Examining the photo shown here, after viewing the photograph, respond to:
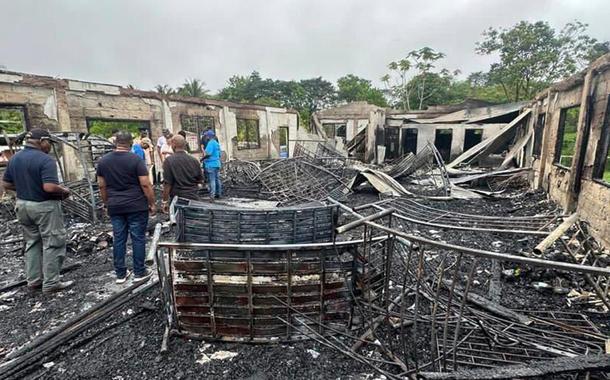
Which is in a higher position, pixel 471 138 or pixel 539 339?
pixel 471 138

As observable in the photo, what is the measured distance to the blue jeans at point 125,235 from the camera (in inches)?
130

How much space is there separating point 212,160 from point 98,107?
3.95m

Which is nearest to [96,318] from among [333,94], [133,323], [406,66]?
[133,323]

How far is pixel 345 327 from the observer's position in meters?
2.53

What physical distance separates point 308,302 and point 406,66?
2640 centimetres

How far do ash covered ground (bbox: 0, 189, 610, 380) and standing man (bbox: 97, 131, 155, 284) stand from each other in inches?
23.2

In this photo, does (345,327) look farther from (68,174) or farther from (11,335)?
(68,174)

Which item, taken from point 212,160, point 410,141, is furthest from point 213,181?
point 410,141

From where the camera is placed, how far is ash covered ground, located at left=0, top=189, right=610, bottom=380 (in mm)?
2180

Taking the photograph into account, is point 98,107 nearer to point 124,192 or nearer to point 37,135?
point 37,135

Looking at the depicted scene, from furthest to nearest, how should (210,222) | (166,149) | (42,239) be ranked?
(166,149) → (42,239) → (210,222)

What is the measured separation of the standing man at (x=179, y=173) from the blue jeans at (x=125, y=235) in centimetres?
92

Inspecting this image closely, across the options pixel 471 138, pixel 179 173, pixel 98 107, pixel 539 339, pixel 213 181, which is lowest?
pixel 539 339

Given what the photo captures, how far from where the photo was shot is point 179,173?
4.21 m
